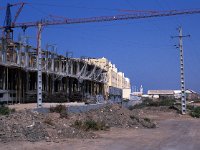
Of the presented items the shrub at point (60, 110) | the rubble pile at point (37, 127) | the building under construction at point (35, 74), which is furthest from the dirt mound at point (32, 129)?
the building under construction at point (35, 74)

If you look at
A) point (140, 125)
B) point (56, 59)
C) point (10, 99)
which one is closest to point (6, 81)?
point (10, 99)

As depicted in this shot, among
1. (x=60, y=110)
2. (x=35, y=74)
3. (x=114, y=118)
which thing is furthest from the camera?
(x=35, y=74)

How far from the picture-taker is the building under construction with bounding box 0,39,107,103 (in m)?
40.2

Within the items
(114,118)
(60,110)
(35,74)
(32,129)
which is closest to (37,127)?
(32,129)

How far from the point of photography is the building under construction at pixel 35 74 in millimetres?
40219

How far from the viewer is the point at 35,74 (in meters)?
48.7

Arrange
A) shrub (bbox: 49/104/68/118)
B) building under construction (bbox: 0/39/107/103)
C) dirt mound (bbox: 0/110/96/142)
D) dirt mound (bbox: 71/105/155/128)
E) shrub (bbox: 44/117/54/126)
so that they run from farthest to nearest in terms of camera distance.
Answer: building under construction (bbox: 0/39/107/103), dirt mound (bbox: 71/105/155/128), shrub (bbox: 49/104/68/118), shrub (bbox: 44/117/54/126), dirt mound (bbox: 0/110/96/142)

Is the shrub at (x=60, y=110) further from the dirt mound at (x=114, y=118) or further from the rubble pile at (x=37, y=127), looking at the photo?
the dirt mound at (x=114, y=118)

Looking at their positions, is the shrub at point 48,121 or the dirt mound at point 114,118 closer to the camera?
the shrub at point 48,121

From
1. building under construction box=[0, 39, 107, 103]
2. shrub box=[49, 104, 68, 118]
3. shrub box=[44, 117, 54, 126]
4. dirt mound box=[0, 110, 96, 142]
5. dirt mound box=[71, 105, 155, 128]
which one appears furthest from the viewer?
building under construction box=[0, 39, 107, 103]

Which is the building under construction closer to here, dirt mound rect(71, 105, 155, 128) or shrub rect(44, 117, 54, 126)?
dirt mound rect(71, 105, 155, 128)

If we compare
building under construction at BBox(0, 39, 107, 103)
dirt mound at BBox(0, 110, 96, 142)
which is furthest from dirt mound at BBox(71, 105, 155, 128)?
building under construction at BBox(0, 39, 107, 103)

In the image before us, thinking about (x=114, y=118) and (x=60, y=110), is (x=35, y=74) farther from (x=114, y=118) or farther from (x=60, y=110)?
(x=60, y=110)

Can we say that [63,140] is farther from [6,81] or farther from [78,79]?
[78,79]
